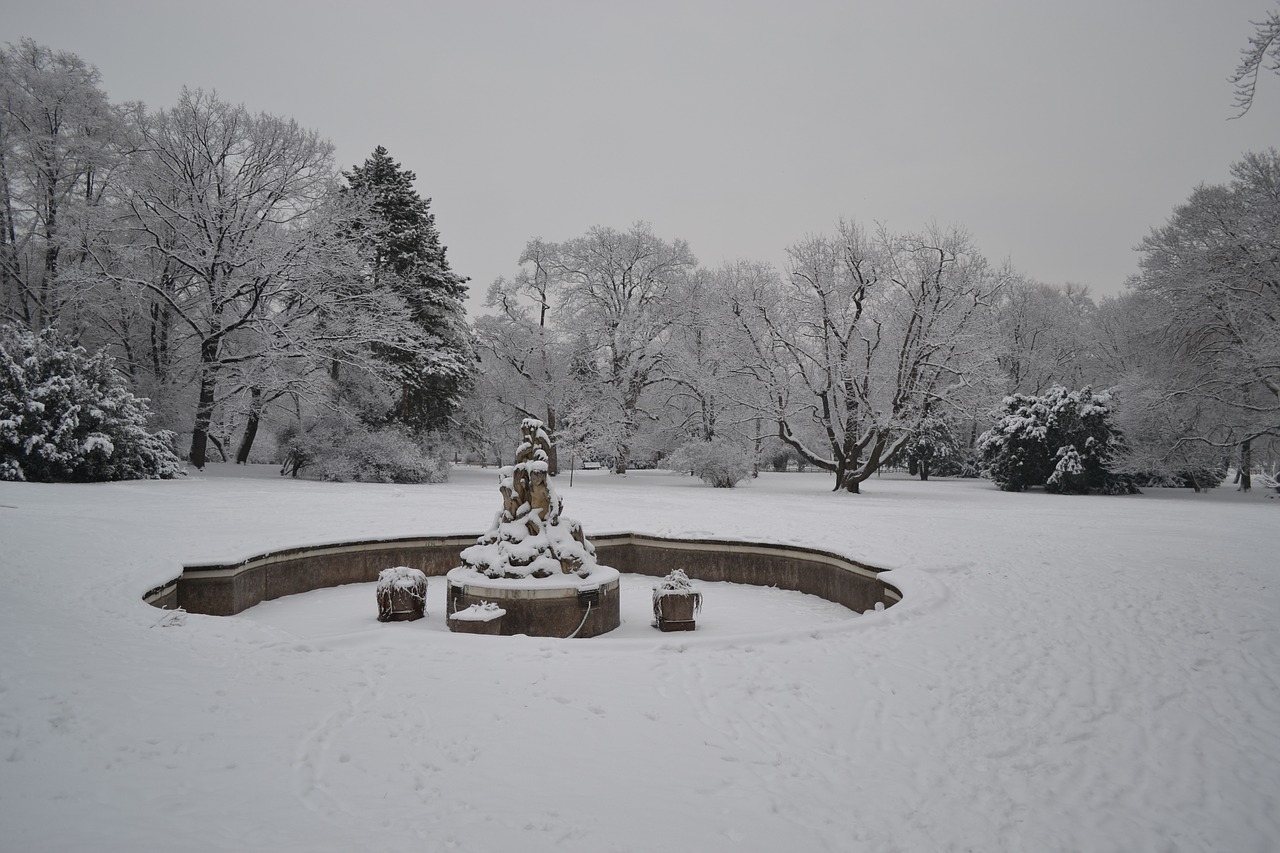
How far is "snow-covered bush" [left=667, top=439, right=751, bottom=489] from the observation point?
2542cm

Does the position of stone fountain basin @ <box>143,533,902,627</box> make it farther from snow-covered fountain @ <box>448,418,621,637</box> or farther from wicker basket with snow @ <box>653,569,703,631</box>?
wicker basket with snow @ <box>653,569,703,631</box>

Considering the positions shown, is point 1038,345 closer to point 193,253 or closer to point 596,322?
point 596,322

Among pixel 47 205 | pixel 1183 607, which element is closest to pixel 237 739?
pixel 1183 607

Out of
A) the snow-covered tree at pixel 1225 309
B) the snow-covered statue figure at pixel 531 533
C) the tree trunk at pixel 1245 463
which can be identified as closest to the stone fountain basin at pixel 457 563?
the snow-covered statue figure at pixel 531 533

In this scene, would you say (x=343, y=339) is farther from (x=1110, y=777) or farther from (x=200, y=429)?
(x=1110, y=777)

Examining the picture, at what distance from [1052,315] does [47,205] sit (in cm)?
4394

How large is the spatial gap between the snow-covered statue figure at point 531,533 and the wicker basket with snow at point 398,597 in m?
0.72

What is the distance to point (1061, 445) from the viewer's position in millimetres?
24859

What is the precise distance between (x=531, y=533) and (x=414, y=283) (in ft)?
70.2

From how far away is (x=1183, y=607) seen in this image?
734 centimetres

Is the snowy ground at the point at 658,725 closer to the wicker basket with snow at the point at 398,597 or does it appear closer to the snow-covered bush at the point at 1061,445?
the wicker basket with snow at the point at 398,597

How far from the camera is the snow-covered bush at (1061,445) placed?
78.3ft

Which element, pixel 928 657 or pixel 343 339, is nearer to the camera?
pixel 928 657

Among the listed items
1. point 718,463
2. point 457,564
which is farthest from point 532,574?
point 718,463
